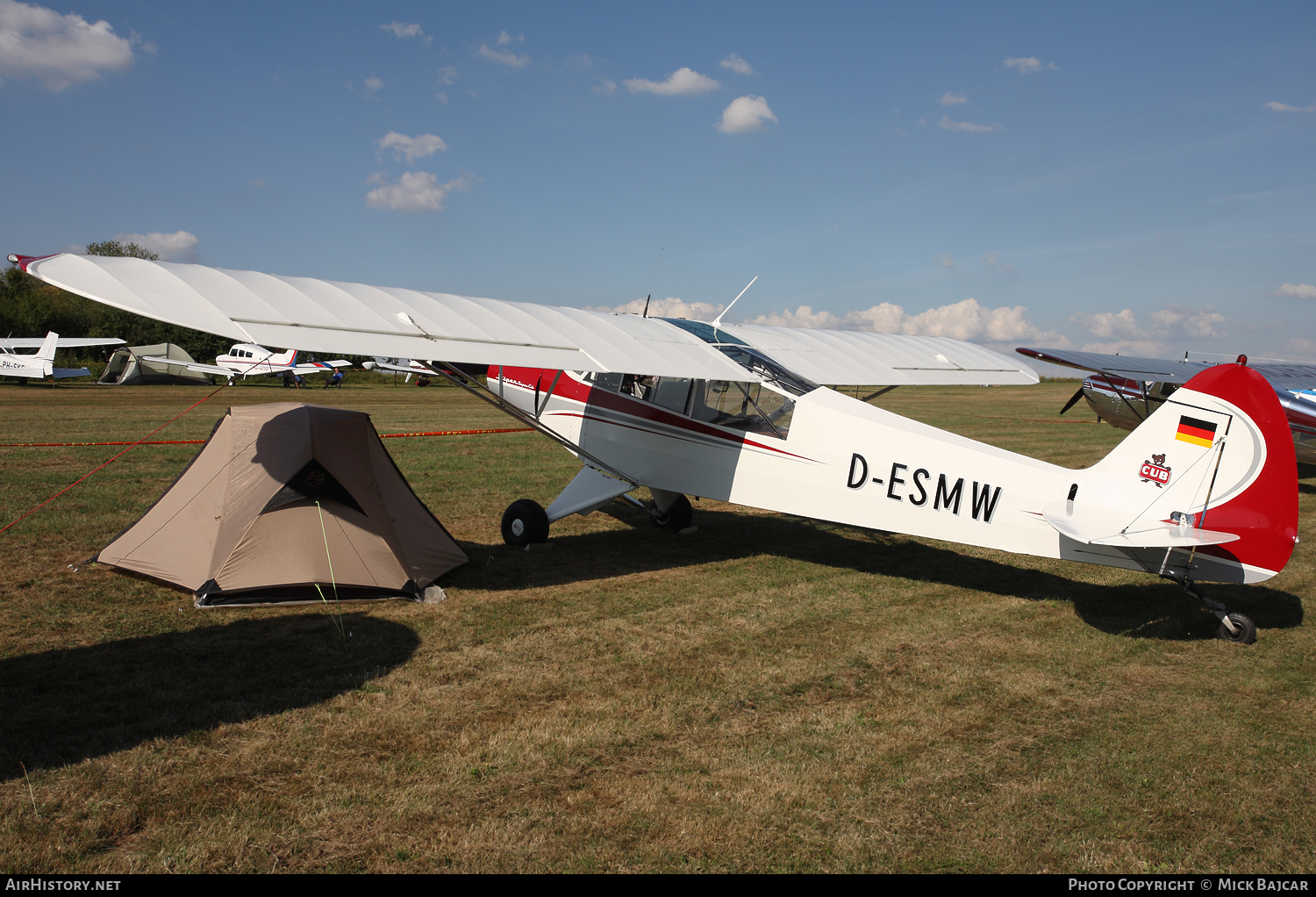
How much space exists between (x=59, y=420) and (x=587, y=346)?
16321 mm

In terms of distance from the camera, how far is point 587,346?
6219 mm

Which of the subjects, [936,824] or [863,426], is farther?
[863,426]

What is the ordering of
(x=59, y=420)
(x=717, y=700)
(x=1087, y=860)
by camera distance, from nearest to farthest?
(x=1087, y=860)
(x=717, y=700)
(x=59, y=420)

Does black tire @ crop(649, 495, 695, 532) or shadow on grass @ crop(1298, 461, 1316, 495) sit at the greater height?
shadow on grass @ crop(1298, 461, 1316, 495)

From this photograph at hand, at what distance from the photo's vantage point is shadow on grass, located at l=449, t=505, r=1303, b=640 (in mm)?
5777

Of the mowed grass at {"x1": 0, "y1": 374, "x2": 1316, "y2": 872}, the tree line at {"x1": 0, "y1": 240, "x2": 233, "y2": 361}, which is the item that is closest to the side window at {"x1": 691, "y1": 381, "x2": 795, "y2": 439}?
the mowed grass at {"x1": 0, "y1": 374, "x2": 1316, "y2": 872}

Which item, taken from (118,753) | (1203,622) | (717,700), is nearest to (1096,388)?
(1203,622)

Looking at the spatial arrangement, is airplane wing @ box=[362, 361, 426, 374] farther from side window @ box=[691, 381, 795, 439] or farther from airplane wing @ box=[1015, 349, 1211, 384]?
airplane wing @ box=[1015, 349, 1211, 384]

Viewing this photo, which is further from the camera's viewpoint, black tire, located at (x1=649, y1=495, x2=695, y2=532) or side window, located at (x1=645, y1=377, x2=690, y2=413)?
black tire, located at (x1=649, y1=495, x2=695, y2=532)

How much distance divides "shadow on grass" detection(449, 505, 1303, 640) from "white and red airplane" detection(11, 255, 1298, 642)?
44cm

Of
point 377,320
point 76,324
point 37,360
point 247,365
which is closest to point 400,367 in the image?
point 377,320

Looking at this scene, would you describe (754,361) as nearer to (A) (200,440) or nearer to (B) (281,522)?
(B) (281,522)

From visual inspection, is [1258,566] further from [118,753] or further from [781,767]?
[118,753]

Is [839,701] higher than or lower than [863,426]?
lower
